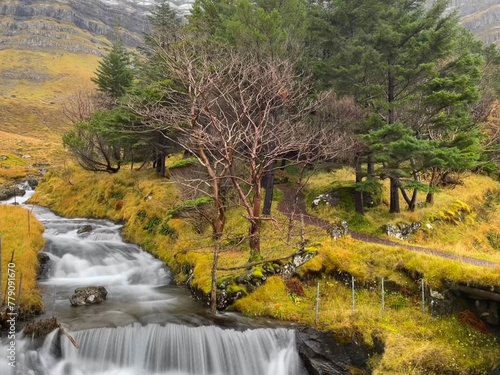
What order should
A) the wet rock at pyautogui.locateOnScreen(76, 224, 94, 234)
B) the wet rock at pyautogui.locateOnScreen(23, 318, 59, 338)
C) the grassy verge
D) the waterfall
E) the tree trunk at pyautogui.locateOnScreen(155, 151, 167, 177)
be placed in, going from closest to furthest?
1. the waterfall
2. the wet rock at pyautogui.locateOnScreen(23, 318, 59, 338)
3. the grassy verge
4. the wet rock at pyautogui.locateOnScreen(76, 224, 94, 234)
5. the tree trunk at pyautogui.locateOnScreen(155, 151, 167, 177)

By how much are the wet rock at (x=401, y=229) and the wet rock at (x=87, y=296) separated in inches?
557

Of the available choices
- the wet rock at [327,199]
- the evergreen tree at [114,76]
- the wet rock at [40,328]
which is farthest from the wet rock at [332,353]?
the evergreen tree at [114,76]

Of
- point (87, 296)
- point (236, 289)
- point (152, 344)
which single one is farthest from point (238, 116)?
point (152, 344)

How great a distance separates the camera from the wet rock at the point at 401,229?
19653 millimetres

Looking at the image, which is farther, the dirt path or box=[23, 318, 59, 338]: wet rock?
the dirt path

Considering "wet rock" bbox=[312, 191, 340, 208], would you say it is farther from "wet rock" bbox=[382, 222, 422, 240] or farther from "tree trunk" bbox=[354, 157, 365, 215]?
"wet rock" bbox=[382, 222, 422, 240]

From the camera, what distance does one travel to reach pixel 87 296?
13453 millimetres

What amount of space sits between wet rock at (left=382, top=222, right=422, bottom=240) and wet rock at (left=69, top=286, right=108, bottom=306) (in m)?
14.2

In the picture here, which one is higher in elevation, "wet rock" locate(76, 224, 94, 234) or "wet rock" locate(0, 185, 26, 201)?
"wet rock" locate(76, 224, 94, 234)

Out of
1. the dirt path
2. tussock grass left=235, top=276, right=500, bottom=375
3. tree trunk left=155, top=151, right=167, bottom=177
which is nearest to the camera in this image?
tussock grass left=235, top=276, right=500, bottom=375

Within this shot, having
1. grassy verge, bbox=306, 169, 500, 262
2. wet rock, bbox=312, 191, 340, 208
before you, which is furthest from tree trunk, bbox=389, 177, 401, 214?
wet rock, bbox=312, 191, 340, 208

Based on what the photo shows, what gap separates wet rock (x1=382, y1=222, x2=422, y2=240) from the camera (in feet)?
64.5

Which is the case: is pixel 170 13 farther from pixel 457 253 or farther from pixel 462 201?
pixel 457 253

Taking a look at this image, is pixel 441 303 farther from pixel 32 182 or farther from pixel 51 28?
pixel 51 28
